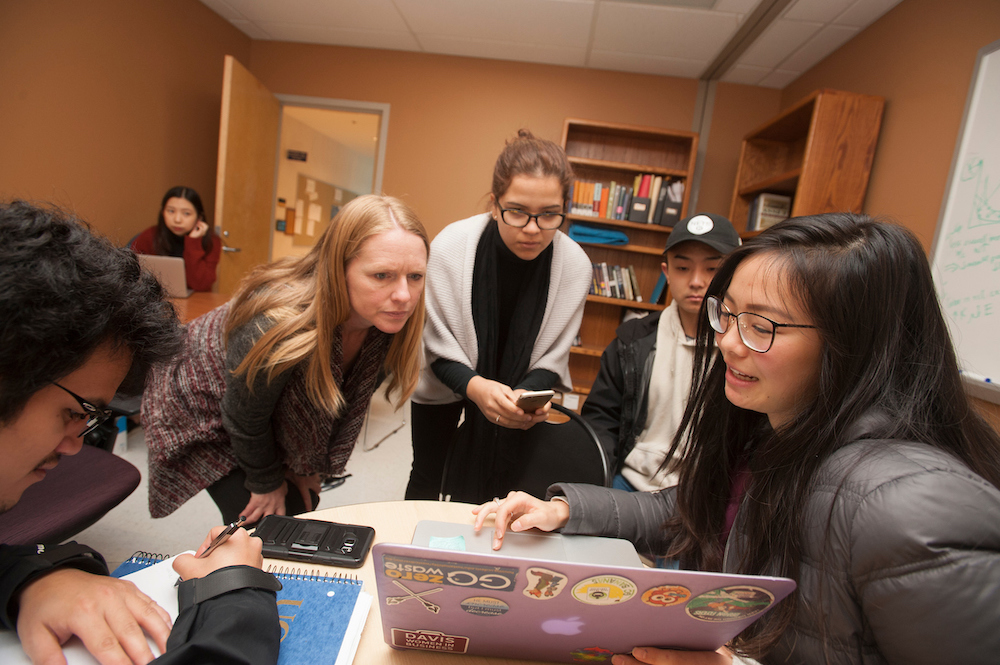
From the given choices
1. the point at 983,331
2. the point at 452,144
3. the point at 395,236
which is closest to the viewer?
the point at 395,236

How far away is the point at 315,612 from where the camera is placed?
71cm

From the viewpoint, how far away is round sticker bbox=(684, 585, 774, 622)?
506 mm

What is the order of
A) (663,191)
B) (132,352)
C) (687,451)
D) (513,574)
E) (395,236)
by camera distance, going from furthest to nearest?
(663,191), (395,236), (687,451), (132,352), (513,574)

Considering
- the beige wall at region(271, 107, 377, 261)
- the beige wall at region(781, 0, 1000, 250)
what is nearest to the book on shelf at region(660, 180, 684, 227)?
the beige wall at region(781, 0, 1000, 250)

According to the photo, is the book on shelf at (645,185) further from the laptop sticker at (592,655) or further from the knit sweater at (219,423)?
the laptop sticker at (592,655)

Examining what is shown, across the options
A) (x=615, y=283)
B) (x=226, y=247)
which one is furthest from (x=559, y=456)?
(x=226, y=247)

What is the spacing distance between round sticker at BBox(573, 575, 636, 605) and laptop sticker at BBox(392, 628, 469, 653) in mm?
208

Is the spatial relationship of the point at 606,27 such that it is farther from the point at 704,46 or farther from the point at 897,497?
the point at 897,497

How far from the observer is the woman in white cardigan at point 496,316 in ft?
4.86

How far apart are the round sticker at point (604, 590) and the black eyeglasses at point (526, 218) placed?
113cm

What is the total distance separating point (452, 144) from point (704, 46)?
6.79 feet

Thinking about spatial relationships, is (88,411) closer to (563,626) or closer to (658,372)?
(563,626)

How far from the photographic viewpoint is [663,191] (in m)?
3.77

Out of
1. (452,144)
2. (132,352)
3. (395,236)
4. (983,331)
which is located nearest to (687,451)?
(395,236)
